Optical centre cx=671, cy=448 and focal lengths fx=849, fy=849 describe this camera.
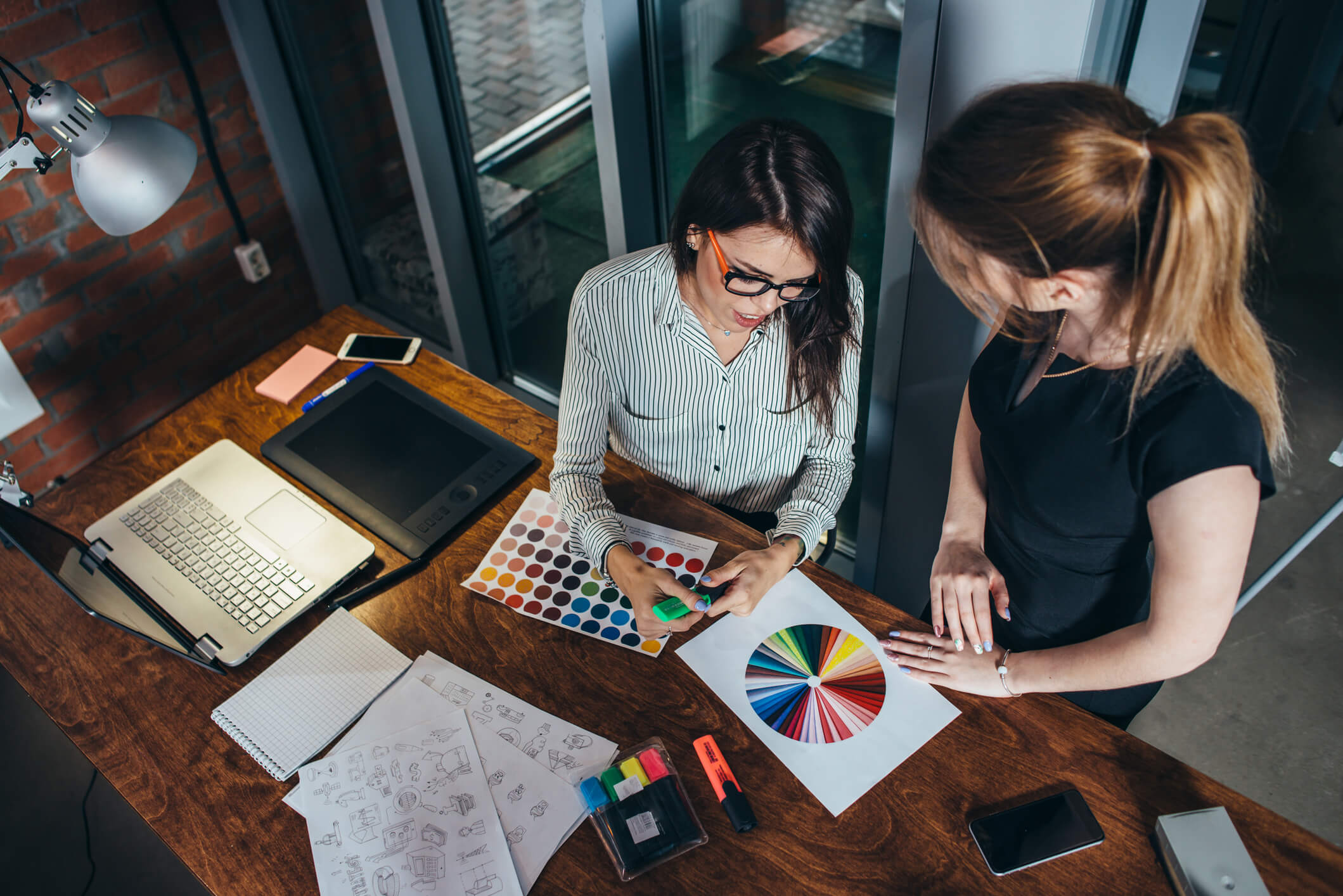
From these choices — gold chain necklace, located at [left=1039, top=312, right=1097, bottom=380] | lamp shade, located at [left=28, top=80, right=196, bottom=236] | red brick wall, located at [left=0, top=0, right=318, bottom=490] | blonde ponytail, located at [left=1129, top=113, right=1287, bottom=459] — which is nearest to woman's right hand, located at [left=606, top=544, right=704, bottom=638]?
gold chain necklace, located at [left=1039, top=312, right=1097, bottom=380]

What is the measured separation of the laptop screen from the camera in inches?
51.1

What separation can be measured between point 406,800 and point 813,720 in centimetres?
58

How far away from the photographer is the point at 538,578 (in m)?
1.43

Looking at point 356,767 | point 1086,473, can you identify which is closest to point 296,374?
point 356,767

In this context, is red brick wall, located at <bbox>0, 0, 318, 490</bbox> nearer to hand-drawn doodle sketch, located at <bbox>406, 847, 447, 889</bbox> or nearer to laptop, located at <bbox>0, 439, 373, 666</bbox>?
laptop, located at <bbox>0, 439, 373, 666</bbox>

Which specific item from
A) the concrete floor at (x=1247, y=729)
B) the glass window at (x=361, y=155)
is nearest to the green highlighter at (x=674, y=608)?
the concrete floor at (x=1247, y=729)

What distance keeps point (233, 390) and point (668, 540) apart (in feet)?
3.32

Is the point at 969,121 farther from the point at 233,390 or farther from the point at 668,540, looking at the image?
the point at 233,390

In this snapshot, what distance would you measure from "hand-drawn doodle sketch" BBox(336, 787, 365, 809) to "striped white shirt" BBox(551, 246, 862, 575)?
48cm

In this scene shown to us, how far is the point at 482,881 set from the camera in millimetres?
1094

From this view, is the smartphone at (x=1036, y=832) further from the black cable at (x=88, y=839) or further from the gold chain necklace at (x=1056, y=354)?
the black cable at (x=88, y=839)

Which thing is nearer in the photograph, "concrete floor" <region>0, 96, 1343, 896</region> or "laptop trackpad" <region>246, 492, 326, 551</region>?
"laptop trackpad" <region>246, 492, 326, 551</region>

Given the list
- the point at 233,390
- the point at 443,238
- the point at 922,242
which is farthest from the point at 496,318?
the point at 922,242

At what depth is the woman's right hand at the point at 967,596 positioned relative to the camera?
4.07 feet
